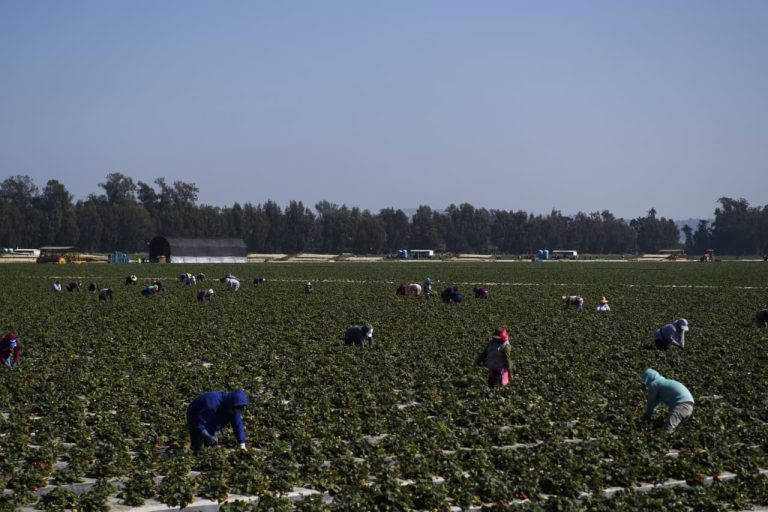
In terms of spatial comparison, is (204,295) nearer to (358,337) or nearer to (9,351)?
(358,337)

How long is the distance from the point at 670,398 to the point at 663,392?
200 millimetres

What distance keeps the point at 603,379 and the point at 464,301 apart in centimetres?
2819

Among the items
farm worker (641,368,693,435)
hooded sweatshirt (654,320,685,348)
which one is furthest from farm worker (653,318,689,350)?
farm worker (641,368,693,435)

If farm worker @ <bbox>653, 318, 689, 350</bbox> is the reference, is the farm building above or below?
above

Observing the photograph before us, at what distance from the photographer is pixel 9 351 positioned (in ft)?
85.1

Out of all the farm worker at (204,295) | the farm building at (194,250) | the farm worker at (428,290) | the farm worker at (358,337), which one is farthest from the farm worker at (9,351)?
the farm building at (194,250)

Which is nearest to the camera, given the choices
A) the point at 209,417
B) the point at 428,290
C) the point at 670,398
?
the point at 209,417

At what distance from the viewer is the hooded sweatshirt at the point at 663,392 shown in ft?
59.0

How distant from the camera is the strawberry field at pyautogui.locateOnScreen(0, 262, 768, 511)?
45.4ft

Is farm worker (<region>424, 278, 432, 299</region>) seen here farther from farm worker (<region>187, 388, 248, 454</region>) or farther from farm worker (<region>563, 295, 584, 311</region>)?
farm worker (<region>187, 388, 248, 454</region>)

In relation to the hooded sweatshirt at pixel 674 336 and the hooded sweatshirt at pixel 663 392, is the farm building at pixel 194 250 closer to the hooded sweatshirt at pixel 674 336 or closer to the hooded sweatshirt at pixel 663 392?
the hooded sweatshirt at pixel 674 336

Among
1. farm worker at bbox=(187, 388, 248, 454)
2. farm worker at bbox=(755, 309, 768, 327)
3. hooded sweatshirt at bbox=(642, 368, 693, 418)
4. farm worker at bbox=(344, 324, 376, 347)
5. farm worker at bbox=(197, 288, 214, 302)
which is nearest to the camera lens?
farm worker at bbox=(187, 388, 248, 454)

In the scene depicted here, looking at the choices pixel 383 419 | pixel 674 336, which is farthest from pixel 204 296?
pixel 383 419

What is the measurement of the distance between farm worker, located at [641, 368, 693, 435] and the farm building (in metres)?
143
